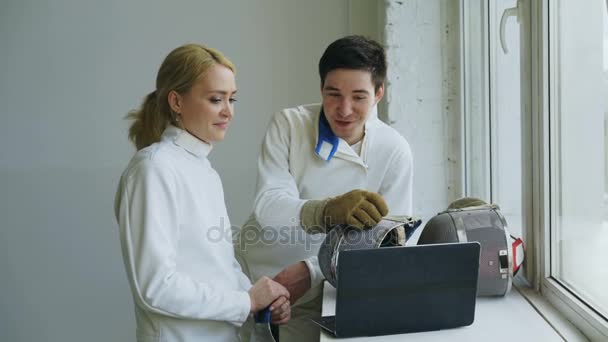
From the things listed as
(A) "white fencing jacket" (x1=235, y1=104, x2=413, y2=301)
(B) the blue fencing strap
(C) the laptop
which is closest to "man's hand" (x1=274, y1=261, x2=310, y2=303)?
(A) "white fencing jacket" (x1=235, y1=104, x2=413, y2=301)

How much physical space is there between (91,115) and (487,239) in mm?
2137

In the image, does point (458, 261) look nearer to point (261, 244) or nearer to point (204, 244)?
point (204, 244)

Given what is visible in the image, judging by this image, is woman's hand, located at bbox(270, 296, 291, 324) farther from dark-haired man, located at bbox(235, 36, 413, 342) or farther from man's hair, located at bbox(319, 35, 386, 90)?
man's hair, located at bbox(319, 35, 386, 90)

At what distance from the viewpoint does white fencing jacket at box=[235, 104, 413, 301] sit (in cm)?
178

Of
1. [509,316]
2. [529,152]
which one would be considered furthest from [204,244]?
[529,152]

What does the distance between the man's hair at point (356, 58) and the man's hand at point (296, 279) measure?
529 mm

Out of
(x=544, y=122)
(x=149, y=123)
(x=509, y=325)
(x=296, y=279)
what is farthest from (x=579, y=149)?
(x=149, y=123)

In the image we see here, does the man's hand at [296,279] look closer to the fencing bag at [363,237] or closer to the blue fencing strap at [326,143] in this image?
the fencing bag at [363,237]

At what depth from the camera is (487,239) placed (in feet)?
4.59

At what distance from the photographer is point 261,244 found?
73.0 inches

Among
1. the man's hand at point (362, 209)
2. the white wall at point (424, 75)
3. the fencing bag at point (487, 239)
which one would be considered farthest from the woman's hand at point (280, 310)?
the white wall at point (424, 75)

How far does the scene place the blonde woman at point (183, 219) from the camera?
126 cm

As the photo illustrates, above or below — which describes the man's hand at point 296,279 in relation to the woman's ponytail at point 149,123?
below

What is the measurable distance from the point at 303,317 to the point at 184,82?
2.54 ft
